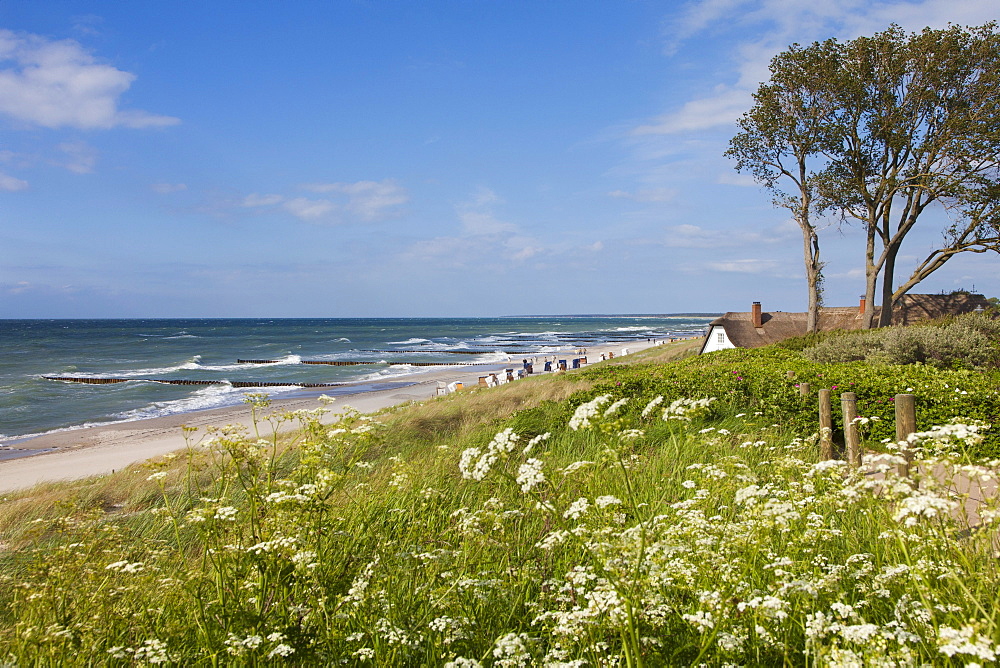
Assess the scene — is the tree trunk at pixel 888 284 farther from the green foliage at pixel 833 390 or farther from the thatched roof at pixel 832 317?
the green foliage at pixel 833 390

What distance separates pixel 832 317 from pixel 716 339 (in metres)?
5.25

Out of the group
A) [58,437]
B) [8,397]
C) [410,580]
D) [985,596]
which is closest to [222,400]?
[58,437]

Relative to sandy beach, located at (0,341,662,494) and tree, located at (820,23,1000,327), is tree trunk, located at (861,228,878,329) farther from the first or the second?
sandy beach, located at (0,341,662,494)

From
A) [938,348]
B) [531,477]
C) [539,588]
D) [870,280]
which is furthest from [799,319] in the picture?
[531,477]

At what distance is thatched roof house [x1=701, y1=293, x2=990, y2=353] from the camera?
25484mm

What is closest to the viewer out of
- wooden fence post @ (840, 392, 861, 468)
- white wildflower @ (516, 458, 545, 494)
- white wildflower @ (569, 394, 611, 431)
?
white wildflower @ (516, 458, 545, 494)

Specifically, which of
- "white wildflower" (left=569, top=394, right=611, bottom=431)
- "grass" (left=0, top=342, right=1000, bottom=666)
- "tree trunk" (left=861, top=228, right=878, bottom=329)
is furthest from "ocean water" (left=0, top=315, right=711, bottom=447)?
"tree trunk" (left=861, top=228, right=878, bottom=329)

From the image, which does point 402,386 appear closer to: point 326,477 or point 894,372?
point 894,372

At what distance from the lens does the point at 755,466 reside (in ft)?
21.7

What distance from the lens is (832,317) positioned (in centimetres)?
2781

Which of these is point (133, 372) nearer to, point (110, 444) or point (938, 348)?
point (110, 444)

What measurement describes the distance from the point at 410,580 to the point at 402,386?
3487cm

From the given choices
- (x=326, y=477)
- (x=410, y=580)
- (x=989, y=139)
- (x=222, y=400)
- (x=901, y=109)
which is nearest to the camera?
(x=326, y=477)

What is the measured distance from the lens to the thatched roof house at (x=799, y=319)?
83.6 feet
